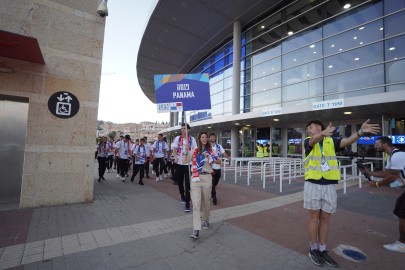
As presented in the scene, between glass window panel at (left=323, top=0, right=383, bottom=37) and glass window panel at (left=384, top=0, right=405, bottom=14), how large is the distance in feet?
0.89

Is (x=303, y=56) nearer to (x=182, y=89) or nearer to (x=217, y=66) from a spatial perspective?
(x=217, y=66)

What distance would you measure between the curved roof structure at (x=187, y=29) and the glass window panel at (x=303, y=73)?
5.30m

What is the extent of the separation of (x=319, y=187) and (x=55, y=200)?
6066mm

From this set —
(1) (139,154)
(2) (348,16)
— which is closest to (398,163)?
(1) (139,154)

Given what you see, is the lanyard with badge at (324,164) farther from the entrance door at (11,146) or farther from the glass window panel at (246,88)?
the glass window panel at (246,88)

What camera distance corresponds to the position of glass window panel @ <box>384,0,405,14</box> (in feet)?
38.8

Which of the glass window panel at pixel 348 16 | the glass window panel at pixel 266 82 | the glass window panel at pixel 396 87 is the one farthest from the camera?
the glass window panel at pixel 266 82

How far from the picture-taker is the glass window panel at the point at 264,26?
1770cm

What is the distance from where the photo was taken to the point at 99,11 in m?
6.70

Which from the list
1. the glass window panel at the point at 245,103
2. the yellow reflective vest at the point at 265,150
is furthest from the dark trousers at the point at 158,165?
the glass window panel at the point at 245,103

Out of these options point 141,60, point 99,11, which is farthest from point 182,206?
point 141,60

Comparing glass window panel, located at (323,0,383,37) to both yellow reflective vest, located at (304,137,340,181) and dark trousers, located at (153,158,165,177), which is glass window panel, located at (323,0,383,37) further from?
yellow reflective vest, located at (304,137,340,181)

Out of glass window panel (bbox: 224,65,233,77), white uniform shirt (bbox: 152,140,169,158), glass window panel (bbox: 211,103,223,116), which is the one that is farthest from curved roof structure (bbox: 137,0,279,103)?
white uniform shirt (bbox: 152,140,169,158)

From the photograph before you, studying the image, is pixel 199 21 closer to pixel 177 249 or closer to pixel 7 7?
pixel 7 7
